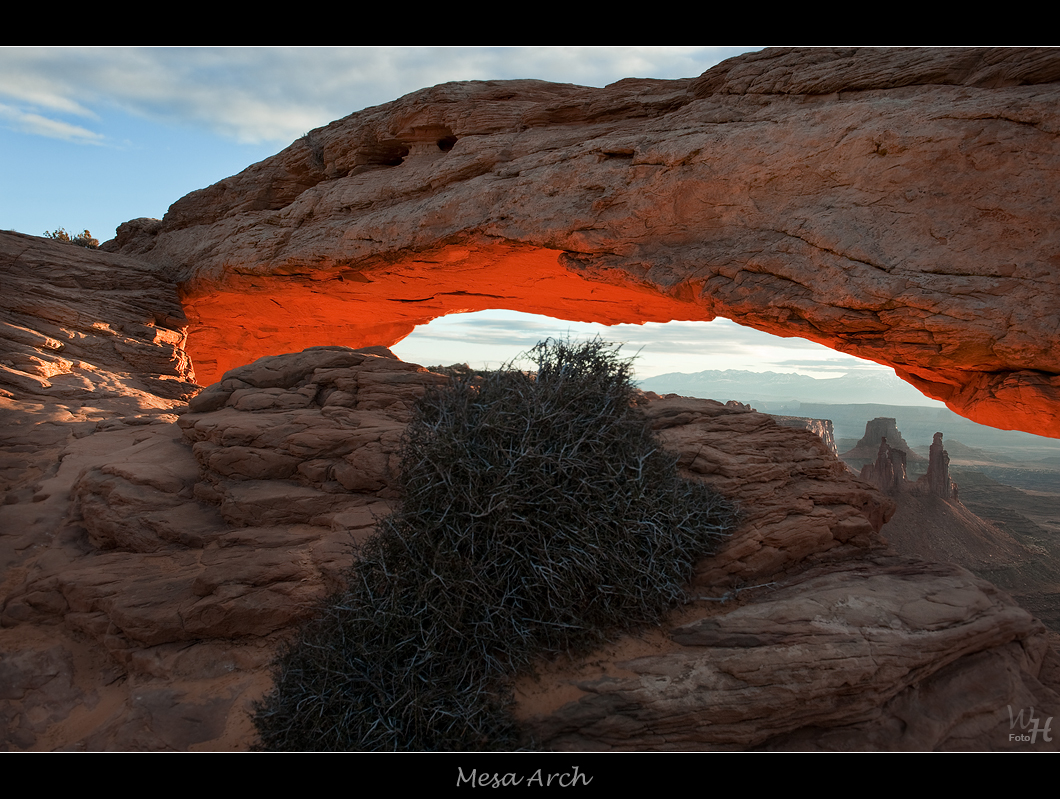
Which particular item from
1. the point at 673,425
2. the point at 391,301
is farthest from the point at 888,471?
the point at 673,425

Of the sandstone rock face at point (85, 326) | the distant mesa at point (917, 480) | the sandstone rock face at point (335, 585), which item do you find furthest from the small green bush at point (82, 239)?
the distant mesa at point (917, 480)

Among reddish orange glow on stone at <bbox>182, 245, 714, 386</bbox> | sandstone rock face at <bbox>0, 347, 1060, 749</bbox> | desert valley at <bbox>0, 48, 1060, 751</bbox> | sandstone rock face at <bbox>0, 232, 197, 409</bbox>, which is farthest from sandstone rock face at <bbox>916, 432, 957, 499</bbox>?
sandstone rock face at <bbox>0, 232, 197, 409</bbox>

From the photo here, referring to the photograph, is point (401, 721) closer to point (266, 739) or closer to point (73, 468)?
point (266, 739)

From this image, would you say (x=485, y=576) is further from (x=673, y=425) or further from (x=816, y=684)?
(x=673, y=425)

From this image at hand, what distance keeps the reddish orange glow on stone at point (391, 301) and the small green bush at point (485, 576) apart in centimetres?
340

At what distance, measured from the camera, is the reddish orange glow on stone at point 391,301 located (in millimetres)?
8680

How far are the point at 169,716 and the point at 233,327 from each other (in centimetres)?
1109

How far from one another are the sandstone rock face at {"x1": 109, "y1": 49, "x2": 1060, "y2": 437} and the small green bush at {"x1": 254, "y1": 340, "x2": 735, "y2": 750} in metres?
2.88

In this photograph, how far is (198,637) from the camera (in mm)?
4676

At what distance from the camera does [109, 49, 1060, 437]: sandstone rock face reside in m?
5.24

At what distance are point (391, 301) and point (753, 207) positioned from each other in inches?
285

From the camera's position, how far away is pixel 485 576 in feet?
12.9

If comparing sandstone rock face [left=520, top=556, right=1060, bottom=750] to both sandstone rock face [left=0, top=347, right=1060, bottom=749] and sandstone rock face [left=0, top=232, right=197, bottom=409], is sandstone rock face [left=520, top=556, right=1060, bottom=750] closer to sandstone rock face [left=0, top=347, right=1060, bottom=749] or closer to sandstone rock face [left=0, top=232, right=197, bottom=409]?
sandstone rock face [left=0, top=347, right=1060, bottom=749]

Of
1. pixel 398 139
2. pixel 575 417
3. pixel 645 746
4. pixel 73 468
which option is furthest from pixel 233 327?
pixel 645 746
